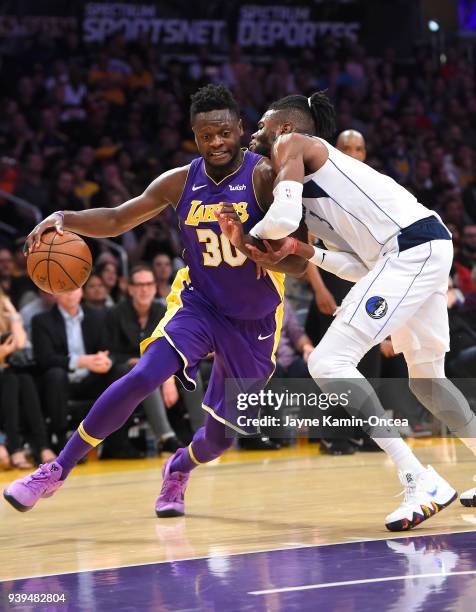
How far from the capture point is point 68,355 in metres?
8.23

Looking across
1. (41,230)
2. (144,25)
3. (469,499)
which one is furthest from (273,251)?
(144,25)

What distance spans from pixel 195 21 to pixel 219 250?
38.2ft

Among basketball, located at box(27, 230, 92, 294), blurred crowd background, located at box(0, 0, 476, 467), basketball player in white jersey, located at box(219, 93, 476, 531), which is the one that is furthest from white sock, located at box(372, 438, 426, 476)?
blurred crowd background, located at box(0, 0, 476, 467)

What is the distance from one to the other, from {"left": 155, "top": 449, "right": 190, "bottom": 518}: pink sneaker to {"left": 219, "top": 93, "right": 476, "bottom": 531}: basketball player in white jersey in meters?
1.22

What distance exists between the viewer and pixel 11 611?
3.35 m

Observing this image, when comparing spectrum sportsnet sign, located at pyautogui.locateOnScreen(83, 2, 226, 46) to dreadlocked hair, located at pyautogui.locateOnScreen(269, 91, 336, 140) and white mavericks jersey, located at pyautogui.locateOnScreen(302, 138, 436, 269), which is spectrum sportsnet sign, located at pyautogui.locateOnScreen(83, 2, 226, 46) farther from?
white mavericks jersey, located at pyautogui.locateOnScreen(302, 138, 436, 269)

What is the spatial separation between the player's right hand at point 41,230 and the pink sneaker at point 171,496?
4.31ft

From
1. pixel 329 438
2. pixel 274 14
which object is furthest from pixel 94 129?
pixel 329 438

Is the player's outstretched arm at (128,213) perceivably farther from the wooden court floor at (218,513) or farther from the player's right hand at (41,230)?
the wooden court floor at (218,513)

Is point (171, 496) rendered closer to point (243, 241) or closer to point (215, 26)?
point (243, 241)

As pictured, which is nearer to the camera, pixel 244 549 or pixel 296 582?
pixel 296 582

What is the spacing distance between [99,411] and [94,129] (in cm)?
865

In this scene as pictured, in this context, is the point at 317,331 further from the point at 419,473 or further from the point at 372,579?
the point at 372,579

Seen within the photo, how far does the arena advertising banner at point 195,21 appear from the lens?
1495 cm
